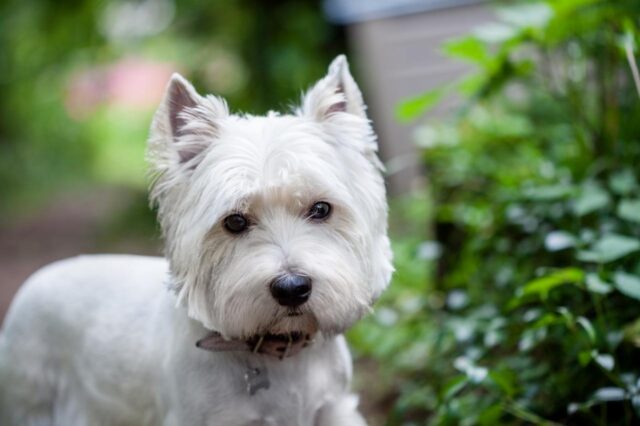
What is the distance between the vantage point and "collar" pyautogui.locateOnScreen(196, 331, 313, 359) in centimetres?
260

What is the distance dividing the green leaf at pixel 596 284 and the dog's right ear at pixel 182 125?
142 cm

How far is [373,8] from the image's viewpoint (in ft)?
28.8

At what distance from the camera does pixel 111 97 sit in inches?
602

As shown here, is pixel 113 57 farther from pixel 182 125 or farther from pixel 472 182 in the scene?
pixel 182 125

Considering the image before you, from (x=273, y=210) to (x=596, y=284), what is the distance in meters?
1.22

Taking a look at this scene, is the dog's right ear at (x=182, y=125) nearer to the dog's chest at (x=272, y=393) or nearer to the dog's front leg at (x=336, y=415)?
the dog's chest at (x=272, y=393)

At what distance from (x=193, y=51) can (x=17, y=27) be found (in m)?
3.06

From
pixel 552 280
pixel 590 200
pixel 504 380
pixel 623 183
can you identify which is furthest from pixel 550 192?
pixel 504 380

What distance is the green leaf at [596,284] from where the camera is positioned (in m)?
2.93

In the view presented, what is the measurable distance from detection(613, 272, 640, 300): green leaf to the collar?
1108 millimetres

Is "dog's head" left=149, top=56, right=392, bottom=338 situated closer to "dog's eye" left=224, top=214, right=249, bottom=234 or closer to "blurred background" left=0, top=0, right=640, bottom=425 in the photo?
"dog's eye" left=224, top=214, right=249, bottom=234

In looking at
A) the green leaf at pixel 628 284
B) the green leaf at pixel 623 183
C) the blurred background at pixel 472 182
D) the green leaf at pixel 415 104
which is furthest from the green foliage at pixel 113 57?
the green leaf at pixel 628 284

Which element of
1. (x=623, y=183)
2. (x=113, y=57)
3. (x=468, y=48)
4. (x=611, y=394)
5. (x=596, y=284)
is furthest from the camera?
(x=113, y=57)

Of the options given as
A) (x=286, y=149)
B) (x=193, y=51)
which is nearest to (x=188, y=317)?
(x=286, y=149)
